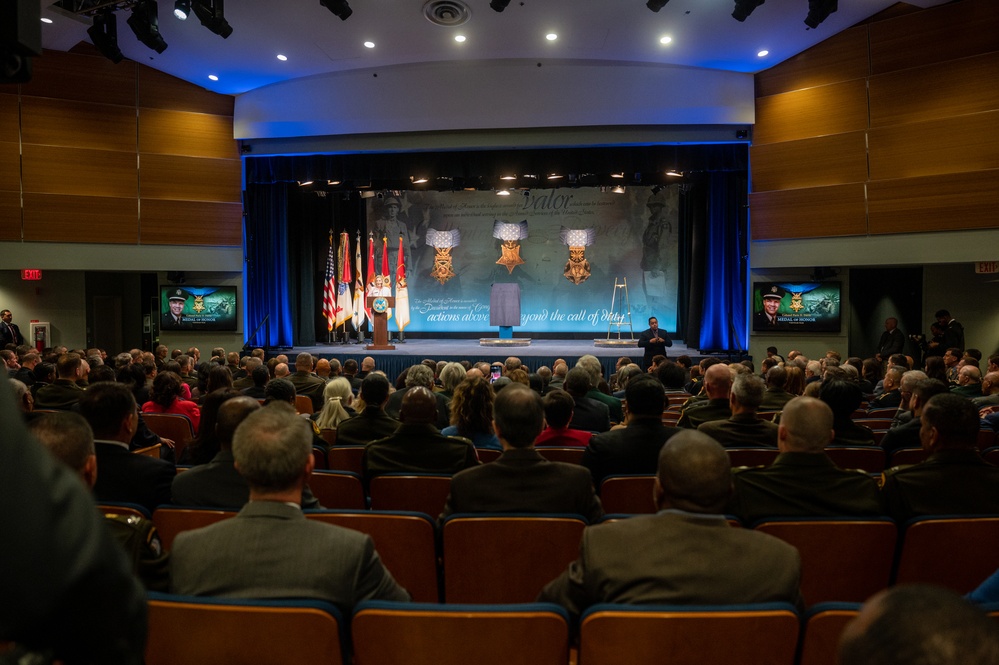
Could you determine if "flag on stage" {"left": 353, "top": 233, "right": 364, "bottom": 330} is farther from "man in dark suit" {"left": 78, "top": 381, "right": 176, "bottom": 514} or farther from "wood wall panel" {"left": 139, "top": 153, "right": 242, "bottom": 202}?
"man in dark suit" {"left": 78, "top": 381, "right": 176, "bottom": 514}

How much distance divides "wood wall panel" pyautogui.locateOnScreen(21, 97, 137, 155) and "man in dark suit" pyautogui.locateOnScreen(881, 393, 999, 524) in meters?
12.8

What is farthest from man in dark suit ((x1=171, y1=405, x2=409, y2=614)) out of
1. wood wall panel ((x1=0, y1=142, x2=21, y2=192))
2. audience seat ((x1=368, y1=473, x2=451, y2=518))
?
wood wall panel ((x1=0, y1=142, x2=21, y2=192))

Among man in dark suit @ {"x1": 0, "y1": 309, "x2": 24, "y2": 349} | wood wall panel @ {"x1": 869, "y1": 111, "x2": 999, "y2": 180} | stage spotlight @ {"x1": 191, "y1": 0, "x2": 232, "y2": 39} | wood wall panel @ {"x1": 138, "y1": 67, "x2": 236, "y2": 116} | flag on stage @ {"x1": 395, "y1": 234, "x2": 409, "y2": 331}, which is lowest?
man in dark suit @ {"x1": 0, "y1": 309, "x2": 24, "y2": 349}

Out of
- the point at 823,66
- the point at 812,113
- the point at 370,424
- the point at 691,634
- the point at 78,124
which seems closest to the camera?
the point at 691,634

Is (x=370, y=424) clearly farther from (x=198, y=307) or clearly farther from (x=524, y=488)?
(x=198, y=307)

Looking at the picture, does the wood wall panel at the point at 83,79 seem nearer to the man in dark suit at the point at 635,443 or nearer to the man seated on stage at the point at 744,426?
the man in dark suit at the point at 635,443

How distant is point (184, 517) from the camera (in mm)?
2283

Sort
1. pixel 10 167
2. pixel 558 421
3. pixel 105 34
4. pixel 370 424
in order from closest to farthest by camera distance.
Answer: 1. pixel 558 421
2. pixel 370 424
3. pixel 105 34
4. pixel 10 167

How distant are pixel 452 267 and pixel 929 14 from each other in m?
10.3

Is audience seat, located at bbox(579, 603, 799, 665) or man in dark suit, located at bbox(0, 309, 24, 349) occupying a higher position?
man in dark suit, located at bbox(0, 309, 24, 349)

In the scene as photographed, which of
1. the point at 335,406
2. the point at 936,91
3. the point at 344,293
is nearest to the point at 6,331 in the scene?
the point at 344,293

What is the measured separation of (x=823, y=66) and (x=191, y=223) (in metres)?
10.9

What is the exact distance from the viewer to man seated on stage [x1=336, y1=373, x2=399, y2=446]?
12.7 feet

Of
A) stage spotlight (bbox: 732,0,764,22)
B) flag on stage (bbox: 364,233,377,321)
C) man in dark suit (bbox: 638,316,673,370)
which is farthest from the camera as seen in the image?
flag on stage (bbox: 364,233,377,321)
